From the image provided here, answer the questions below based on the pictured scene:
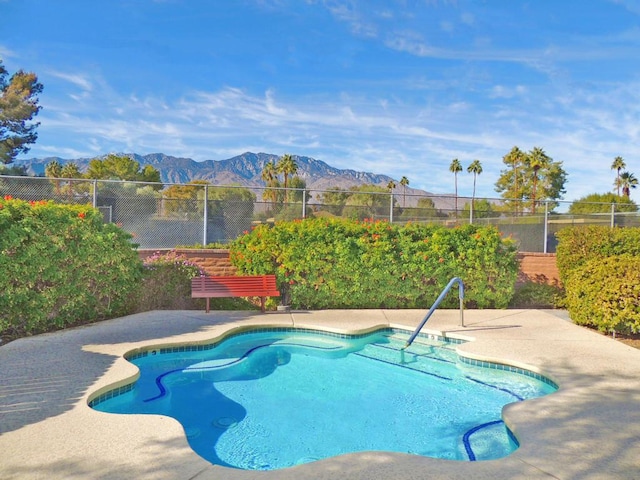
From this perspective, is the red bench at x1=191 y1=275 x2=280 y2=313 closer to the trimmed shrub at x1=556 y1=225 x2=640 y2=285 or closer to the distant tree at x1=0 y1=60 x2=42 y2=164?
the trimmed shrub at x1=556 y1=225 x2=640 y2=285

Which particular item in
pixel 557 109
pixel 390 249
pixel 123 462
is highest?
pixel 557 109

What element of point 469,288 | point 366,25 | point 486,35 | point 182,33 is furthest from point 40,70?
point 469,288

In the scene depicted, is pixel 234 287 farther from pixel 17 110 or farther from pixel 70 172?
pixel 70 172

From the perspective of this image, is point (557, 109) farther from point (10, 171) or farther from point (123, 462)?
point (10, 171)

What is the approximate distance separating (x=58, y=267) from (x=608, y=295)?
29.2 ft

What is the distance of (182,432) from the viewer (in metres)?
3.66

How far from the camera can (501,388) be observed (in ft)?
18.3

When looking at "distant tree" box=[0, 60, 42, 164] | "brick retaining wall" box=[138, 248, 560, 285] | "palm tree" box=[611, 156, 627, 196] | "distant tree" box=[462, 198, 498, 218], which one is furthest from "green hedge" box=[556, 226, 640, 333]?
"palm tree" box=[611, 156, 627, 196]

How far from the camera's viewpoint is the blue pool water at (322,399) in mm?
4121

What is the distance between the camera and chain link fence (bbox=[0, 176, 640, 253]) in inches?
447

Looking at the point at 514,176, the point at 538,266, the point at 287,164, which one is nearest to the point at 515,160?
the point at 514,176

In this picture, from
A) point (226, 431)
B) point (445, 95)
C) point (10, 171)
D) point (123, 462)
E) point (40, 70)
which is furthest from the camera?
point (40, 70)

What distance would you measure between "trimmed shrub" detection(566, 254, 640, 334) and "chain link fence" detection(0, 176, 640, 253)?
14.1ft

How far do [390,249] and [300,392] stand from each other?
201 inches
